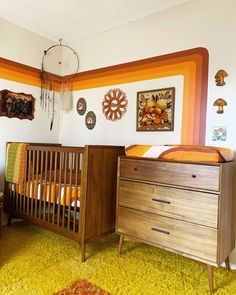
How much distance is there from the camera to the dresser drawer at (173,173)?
62.0 inches

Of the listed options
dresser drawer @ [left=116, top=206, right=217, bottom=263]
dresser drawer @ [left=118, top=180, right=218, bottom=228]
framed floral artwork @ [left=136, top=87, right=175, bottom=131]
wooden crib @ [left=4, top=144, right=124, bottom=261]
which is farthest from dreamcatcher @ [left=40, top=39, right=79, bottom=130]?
dresser drawer @ [left=116, top=206, right=217, bottom=263]

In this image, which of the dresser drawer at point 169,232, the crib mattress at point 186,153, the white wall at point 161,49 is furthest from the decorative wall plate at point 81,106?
the dresser drawer at point 169,232

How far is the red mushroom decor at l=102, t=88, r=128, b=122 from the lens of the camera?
2678 millimetres

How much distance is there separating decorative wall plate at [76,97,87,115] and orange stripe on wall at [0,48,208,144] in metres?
0.28

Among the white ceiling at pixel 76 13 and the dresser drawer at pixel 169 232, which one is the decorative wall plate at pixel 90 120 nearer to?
the white ceiling at pixel 76 13

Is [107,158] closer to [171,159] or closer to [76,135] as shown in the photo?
[171,159]

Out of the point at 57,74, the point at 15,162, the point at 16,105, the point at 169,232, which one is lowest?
the point at 169,232

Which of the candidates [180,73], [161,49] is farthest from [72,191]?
[161,49]

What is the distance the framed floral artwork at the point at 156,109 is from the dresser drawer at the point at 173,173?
619 millimetres

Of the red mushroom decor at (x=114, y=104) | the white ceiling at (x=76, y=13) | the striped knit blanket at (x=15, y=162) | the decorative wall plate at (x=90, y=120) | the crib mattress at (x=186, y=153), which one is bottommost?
the striped knit blanket at (x=15, y=162)

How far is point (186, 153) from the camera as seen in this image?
1.70 m

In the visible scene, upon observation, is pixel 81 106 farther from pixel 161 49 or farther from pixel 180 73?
pixel 180 73

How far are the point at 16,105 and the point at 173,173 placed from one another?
2.06 meters

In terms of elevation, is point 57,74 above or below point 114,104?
above
